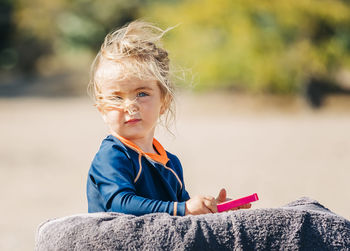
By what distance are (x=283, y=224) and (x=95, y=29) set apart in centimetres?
2613

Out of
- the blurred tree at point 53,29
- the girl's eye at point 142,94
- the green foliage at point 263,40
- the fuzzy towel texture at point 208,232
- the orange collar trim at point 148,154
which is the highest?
the blurred tree at point 53,29

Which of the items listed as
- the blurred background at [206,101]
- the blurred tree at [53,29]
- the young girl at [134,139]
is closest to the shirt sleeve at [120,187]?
the young girl at [134,139]

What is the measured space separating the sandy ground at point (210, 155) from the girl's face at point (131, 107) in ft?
1.53

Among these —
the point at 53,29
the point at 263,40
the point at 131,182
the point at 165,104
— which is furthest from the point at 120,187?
the point at 53,29

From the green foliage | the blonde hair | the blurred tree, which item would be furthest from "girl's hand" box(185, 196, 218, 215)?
the blurred tree

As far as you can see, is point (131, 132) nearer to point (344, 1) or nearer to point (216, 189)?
point (216, 189)

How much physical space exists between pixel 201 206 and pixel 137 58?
28.3 inches

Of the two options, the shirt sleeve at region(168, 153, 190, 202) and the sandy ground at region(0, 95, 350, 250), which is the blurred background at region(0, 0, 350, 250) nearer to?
the sandy ground at region(0, 95, 350, 250)

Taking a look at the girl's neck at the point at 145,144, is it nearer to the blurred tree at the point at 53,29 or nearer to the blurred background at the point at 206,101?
the blurred background at the point at 206,101

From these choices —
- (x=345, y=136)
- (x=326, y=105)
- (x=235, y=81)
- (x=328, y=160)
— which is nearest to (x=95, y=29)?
(x=235, y=81)

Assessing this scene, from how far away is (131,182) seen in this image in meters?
2.20

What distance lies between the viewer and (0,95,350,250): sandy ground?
6.10m

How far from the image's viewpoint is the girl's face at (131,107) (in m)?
2.35

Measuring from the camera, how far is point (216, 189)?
258 inches
